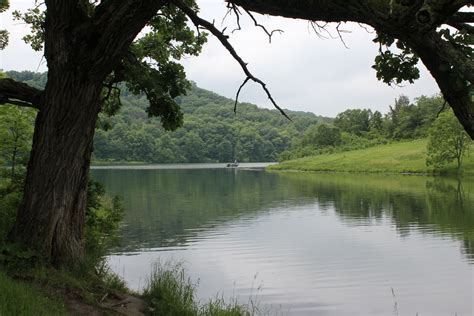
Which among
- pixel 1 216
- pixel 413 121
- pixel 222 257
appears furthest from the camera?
pixel 413 121

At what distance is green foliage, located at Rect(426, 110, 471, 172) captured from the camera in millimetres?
68000

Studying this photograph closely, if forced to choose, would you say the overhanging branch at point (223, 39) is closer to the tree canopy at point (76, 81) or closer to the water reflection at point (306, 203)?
the tree canopy at point (76, 81)

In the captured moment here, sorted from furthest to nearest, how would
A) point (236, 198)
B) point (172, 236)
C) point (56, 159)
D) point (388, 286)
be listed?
point (236, 198), point (172, 236), point (388, 286), point (56, 159)

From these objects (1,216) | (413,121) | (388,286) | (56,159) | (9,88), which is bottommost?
(388,286)

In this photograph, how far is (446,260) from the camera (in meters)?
21.0

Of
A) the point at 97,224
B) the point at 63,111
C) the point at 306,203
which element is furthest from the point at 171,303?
the point at 306,203

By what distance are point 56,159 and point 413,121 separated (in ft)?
380

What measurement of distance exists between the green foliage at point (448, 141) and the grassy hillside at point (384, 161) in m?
3.11

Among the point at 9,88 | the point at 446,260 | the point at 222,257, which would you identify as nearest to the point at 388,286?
the point at 446,260

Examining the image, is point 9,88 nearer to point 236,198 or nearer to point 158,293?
point 158,293

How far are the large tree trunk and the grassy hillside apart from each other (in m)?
70.7

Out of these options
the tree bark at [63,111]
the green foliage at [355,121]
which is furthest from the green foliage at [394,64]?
the green foliage at [355,121]

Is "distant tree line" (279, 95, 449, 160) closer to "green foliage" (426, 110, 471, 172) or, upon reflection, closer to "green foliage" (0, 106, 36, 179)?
"green foliage" (426, 110, 471, 172)

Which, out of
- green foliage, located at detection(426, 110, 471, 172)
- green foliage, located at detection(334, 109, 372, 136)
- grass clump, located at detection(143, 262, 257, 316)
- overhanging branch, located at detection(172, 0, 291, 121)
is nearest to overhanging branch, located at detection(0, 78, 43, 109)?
overhanging branch, located at detection(172, 0, 291, 121)
